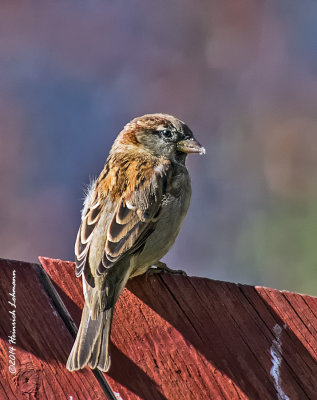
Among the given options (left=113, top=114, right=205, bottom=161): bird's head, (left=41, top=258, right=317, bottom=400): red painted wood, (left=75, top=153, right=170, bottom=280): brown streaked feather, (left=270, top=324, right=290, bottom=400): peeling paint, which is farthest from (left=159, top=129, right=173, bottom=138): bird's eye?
(left=270, top=324, right=290, bottom=400): peeling paint

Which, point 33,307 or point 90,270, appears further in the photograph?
point 90,270

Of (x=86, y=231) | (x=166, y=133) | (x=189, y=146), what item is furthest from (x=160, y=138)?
(x=86, y=231)

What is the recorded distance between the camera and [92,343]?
8.89 ft

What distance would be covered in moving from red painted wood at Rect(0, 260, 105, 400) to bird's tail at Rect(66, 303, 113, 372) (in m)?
0.05

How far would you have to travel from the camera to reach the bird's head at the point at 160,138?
4.52m

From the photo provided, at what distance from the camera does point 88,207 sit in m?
3.78

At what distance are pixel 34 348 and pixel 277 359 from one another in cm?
93

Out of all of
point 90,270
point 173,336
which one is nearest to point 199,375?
point 173,336

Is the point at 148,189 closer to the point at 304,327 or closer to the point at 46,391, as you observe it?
the point at 304,327

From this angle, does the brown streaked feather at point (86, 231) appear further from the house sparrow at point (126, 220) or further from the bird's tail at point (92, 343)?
the bird's tail at point (92, 343)

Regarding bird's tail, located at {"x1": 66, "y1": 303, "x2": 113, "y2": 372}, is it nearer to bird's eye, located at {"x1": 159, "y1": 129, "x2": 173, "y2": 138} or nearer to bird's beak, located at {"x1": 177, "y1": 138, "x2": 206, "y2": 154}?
bird's beak, located at {"x1": 177, "y1": 138, "x2": 206, "y2": 154}

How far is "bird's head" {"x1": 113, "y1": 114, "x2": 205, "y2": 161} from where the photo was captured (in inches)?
178

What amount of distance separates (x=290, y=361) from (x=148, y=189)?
3.61 ft

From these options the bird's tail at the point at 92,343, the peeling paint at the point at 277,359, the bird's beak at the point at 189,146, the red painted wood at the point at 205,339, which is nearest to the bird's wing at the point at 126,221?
the red painted wood at the point at 205,339
